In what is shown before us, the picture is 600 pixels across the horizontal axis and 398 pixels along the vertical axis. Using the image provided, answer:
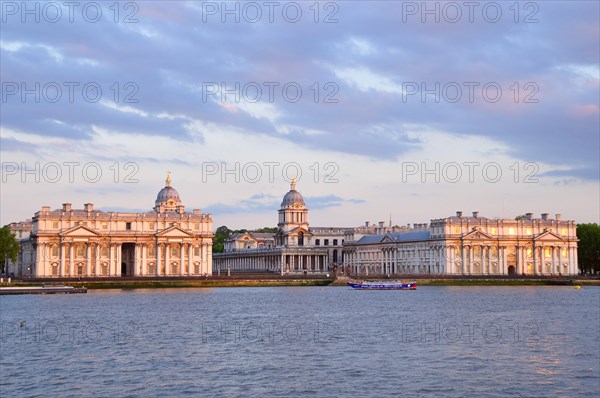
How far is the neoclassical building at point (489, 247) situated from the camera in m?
164

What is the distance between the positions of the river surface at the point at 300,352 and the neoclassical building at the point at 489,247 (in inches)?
3186

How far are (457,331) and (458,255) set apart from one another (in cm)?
10498

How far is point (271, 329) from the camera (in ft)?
207

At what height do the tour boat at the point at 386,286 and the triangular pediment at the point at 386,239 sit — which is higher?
the triangular pediment at the point at 386,239

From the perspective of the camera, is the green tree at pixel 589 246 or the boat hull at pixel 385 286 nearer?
the boat hull at pixel 385 286

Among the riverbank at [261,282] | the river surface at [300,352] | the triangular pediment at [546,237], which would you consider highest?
the triangular pediment at [546,237]

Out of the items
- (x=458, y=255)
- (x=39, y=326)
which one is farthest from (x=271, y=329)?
(x=458, y=255)

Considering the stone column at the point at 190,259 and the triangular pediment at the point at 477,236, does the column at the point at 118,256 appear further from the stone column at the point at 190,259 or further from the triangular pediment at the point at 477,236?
the triangular pediment at the point at 477,236

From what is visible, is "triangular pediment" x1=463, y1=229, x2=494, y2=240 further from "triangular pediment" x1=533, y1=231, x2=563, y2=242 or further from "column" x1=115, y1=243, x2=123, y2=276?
"column" x1=115, y1=243, x2=123, y2=276

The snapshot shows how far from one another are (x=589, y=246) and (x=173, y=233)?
251 ft

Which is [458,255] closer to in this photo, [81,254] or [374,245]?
[374,245]

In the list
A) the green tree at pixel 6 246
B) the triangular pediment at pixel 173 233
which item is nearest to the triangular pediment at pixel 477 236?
the triangular pediment at pixel 173 233

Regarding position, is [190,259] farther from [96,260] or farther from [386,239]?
[386,239]

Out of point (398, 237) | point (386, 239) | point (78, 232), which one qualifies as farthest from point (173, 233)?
point (398, 237)
